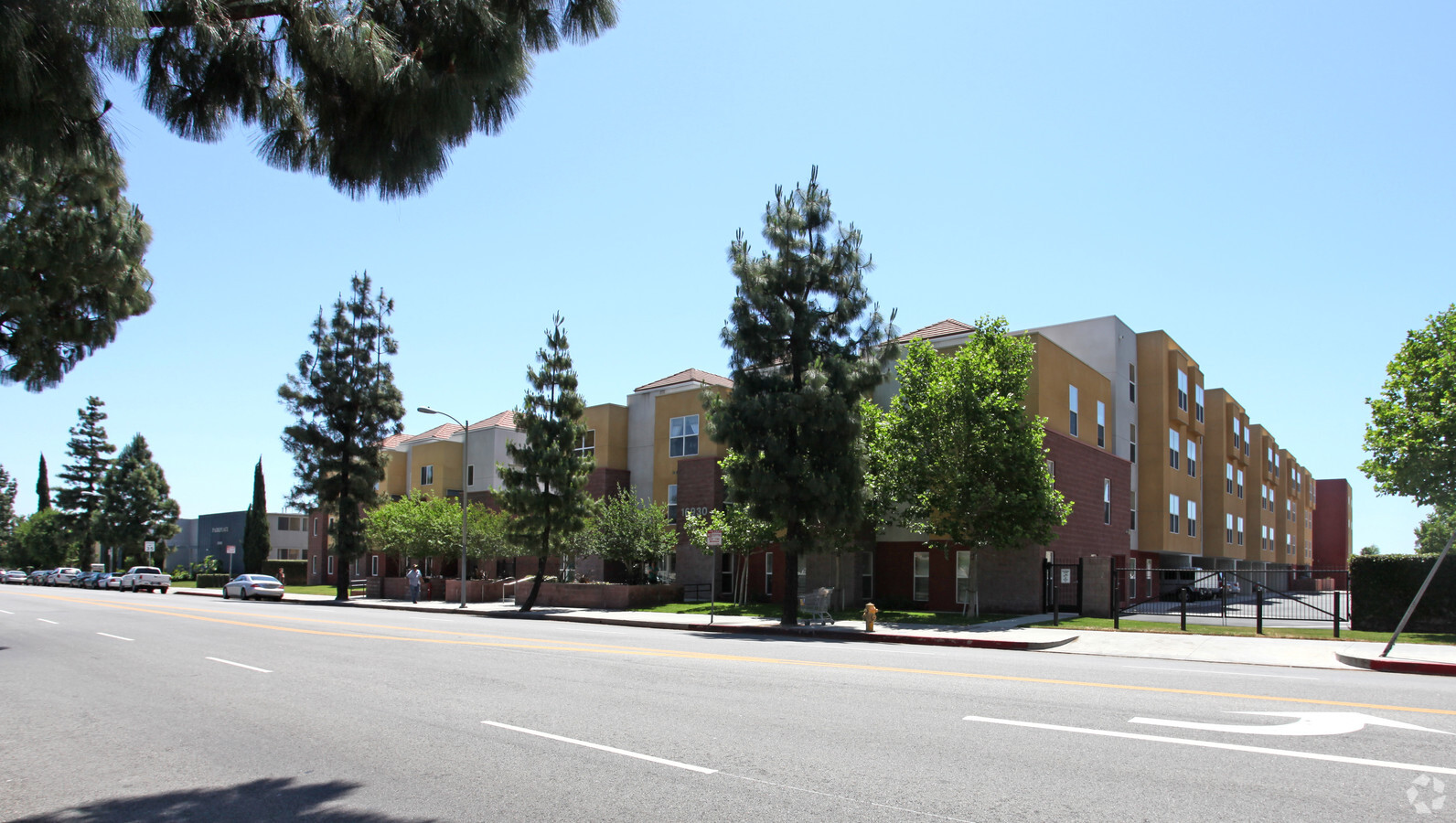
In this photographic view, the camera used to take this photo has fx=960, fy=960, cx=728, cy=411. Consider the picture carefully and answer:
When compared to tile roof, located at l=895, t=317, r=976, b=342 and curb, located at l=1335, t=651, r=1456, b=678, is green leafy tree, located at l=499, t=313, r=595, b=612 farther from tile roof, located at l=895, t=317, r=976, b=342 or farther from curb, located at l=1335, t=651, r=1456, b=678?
curb, located at l=1335, t=651, r=1456, b=678

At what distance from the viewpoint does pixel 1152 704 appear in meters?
10.6

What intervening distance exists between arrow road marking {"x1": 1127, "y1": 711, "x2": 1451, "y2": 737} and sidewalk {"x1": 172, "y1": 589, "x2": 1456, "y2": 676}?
829 centimetres

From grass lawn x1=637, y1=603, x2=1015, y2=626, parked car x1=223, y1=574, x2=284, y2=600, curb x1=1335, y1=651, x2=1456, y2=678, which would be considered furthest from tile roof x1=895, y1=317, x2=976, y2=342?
parked car x1=223, y1=574, x2=284, y2=600

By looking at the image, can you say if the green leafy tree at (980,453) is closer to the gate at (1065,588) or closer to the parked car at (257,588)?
Answer: the gate at (1065,588)

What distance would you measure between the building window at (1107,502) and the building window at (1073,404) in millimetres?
3437

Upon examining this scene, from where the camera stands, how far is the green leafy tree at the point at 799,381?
90.9 ft

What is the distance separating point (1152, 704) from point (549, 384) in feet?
93.7

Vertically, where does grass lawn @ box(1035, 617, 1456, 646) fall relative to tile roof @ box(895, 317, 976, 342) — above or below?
below

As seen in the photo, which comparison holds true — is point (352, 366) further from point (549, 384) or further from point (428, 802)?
point (428, 802)

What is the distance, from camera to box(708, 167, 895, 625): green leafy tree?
27703 millimetres

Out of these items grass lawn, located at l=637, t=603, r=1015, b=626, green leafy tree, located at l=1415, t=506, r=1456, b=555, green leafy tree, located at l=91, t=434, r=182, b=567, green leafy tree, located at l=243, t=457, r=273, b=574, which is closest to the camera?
grass lawn, located at l=637, t=603, r=1015, b=626

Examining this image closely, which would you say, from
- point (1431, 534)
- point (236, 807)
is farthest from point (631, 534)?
point (1431, 534)

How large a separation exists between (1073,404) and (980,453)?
10039 mm

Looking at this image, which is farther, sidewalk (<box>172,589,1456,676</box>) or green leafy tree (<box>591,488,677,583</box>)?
green leafy tree (<box>591,488,677,583</box>)
